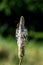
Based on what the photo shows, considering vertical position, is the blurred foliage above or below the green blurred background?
above

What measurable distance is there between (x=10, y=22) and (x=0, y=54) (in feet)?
4.20

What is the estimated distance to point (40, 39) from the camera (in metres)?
5.38

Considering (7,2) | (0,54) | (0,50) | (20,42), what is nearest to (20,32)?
(20,42)

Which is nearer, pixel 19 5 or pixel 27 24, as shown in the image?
pixel 19 5

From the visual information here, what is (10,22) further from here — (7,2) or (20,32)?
(20,32)

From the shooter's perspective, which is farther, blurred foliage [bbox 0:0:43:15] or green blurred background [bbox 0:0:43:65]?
blurred foliage [bbox 0:0:43:15]

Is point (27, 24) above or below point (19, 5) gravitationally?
below

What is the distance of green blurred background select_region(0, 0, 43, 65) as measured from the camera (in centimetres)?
500

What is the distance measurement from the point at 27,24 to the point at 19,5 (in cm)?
53

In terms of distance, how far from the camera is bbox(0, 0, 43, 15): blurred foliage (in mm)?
5312

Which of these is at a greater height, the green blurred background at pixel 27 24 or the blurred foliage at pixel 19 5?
the blurred foliage at pixel 19 5

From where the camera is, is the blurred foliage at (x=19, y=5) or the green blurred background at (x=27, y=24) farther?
the blurred foliage at (x=19, y=5)

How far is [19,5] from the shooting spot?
5.46 metres

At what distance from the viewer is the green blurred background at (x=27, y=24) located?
Result: 16.4ft
